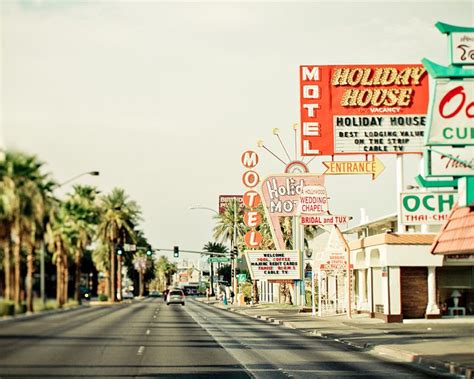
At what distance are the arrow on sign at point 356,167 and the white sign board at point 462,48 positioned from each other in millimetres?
22442

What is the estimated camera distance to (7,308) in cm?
554

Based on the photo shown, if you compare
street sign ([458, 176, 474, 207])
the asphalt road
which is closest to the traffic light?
the asphalt road

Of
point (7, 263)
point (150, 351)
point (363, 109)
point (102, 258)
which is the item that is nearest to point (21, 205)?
point (7, 263)

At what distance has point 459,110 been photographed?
25344 millimetres

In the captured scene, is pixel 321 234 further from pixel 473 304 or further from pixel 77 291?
pixel 77 291

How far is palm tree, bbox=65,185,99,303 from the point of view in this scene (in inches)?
251

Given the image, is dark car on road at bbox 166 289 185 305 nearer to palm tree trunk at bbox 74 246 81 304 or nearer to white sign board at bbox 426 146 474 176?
white sign board at bbox 426 146 474 176

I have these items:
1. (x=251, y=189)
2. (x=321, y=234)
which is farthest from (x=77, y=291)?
(x=321, y=234)

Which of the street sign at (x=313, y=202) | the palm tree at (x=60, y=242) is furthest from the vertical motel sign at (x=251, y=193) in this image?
the palm tree at (x=60, y=242)

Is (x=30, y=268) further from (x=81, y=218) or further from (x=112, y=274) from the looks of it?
(x=112, y=274)

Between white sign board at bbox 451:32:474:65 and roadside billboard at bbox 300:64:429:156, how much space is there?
73.5 ft

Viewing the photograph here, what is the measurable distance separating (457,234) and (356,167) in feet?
78.7

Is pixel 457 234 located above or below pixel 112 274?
above

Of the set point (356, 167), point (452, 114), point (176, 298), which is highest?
point (356, 167)
